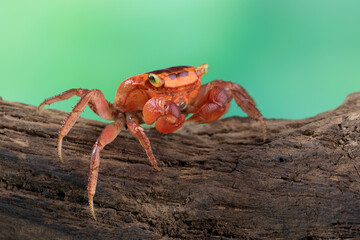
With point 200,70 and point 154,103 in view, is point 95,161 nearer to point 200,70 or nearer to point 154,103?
point 154,103

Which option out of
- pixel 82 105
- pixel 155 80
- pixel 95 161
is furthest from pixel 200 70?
pixel 95 161

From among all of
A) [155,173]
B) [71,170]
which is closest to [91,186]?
[71,170]

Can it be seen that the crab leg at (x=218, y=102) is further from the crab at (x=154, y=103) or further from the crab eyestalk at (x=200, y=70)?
the crab eyestalk at (x=200, y=70)

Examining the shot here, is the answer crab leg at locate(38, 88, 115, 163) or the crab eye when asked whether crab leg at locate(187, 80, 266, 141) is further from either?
crab leg at locate(38, 88, 115, 163)

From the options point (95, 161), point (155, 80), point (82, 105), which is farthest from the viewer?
point (155, 80)

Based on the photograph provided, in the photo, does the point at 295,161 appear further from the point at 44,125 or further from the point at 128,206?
the point at 44,125

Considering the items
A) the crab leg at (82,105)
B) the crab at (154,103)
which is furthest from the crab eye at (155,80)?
the crab leg at (82,105)
